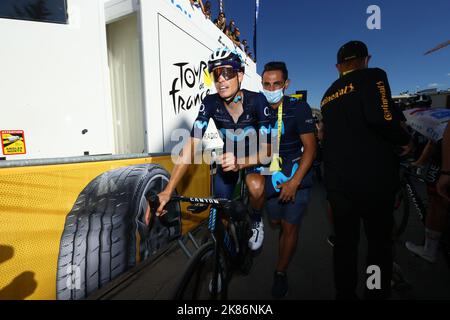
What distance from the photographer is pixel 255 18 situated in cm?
1380

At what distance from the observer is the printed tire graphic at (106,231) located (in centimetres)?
215

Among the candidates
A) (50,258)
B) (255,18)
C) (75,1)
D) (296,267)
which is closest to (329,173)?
(296,267)

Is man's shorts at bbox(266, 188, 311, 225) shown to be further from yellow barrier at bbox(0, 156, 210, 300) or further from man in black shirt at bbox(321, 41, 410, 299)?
yellow barrier at bbox(0, 156, 210, 300)

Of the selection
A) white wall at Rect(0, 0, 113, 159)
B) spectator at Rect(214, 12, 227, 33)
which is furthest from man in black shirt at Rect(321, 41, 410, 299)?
spectator at Rect(214, 12, 227, 33)

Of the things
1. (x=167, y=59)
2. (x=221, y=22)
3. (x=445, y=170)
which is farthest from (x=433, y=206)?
(x=221, y=22)

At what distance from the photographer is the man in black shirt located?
171cm

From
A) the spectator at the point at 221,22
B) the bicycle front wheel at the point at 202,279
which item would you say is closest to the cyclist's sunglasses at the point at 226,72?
the bicycle front wheel at the point at 202,279

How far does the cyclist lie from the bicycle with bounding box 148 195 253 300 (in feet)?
1.11

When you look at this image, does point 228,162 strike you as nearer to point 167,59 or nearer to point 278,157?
point 278,157

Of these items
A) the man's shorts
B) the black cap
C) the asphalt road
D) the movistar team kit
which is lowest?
the asphalt road

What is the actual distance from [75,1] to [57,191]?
1.97m

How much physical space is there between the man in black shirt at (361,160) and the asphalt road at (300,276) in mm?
613

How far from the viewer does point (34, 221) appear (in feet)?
6.21

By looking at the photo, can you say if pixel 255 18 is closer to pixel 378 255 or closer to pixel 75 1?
pixel 75 1
